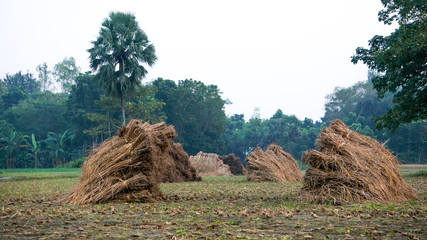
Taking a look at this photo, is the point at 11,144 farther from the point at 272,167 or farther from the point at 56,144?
the point at 272,167

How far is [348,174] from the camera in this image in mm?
8047

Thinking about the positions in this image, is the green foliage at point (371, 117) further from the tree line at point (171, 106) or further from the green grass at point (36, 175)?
the green grass at point (36, 175)

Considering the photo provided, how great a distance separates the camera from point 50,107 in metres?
50.8

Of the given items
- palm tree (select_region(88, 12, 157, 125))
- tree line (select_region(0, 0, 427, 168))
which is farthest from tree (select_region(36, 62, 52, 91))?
palm tree (select_region(88, 12, 157, 125))

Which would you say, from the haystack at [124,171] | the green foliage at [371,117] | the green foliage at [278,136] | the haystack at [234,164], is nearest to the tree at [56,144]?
the haystack at [234,164]

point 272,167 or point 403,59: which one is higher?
point 403,59

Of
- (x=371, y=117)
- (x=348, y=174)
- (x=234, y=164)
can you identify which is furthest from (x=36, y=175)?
(x=371, y=117)

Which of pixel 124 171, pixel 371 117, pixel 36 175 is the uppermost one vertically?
pixel 371 117

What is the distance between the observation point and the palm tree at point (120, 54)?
28859 millimetres

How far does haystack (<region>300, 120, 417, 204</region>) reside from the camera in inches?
312

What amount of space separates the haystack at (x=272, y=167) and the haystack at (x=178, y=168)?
9.04ft

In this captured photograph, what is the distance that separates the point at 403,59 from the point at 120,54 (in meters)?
21.3

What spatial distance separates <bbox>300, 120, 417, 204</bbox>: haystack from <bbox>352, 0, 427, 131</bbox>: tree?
557 centimetres

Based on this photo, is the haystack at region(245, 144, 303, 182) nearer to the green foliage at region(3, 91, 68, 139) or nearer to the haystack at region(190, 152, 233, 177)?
the haystack at region(190, 152, 233, 177)
